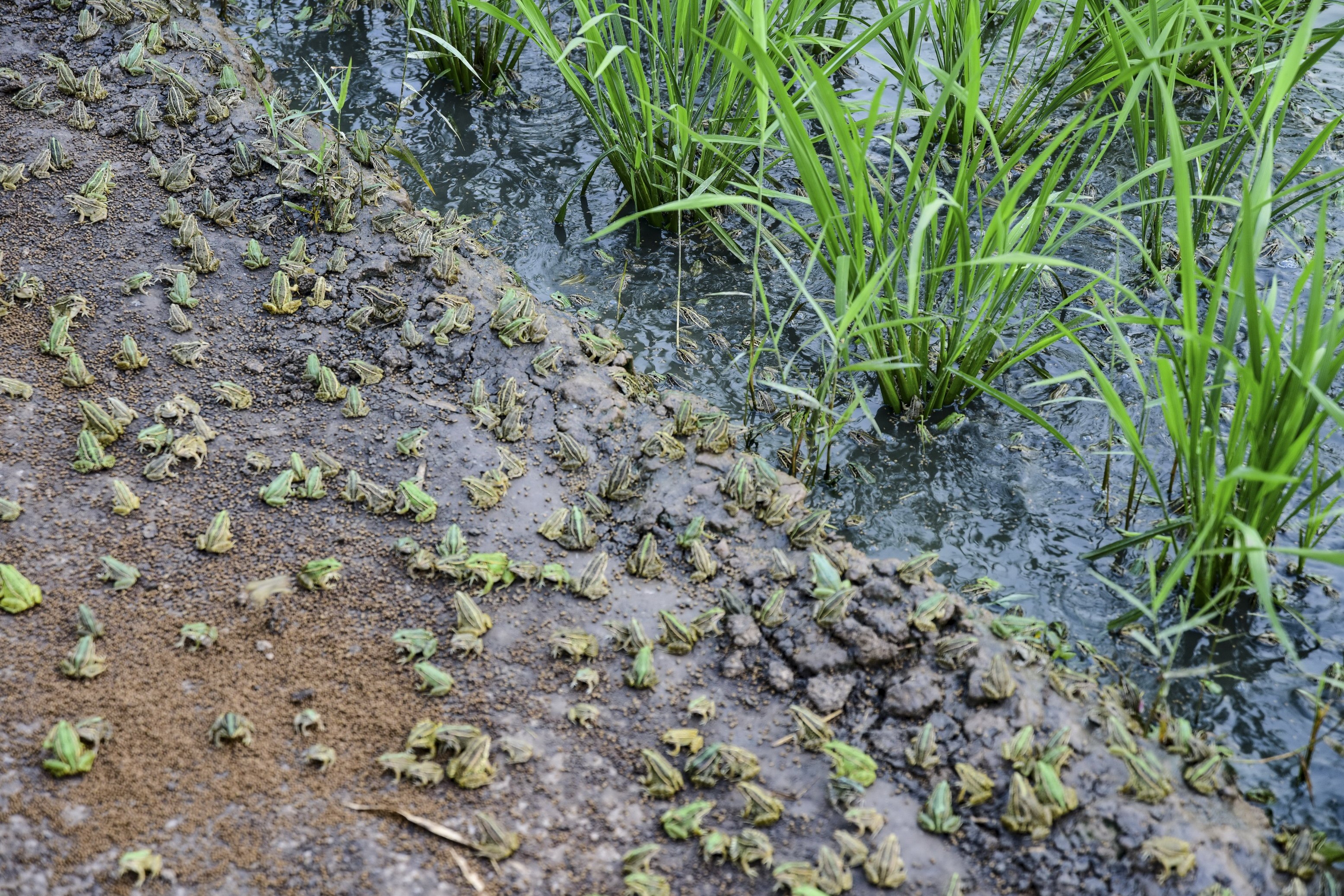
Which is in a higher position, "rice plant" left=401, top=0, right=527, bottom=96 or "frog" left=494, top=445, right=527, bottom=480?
"rice plant" left=401, top=0, right=527, bottom=96

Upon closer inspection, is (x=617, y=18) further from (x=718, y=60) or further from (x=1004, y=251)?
(x=1004, y=251)

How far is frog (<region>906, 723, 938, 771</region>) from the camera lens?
9.29 ft

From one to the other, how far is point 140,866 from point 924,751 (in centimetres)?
222

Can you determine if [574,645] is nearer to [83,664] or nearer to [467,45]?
[83,664]

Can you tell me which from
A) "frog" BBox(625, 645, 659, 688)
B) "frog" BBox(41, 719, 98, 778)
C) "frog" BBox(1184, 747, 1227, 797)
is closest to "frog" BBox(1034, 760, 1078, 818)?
"frog" BBox(1184, 747, 1227, 797)

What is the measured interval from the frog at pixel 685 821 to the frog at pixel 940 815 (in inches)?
25.1

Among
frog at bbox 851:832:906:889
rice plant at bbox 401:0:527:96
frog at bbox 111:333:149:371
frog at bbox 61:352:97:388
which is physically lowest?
frog at bbox 61:352:97:388

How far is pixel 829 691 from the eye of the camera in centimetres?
304

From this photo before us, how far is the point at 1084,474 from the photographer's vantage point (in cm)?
396

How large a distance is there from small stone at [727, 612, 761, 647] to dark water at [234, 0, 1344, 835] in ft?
2.49

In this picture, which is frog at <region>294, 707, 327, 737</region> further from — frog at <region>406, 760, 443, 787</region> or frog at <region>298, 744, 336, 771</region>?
frog at <region>406, 760, 443, 787</region>

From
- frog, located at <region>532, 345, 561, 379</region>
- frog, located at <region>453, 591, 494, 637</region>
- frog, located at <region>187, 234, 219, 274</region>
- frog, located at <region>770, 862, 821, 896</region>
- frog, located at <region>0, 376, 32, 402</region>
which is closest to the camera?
frog, located at <region>770, 862, 821, 896</region>

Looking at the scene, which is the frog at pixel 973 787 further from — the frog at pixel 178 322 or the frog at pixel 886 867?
the frog at pixel 178 322

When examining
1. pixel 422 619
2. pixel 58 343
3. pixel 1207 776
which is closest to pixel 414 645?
pixel 422 619
